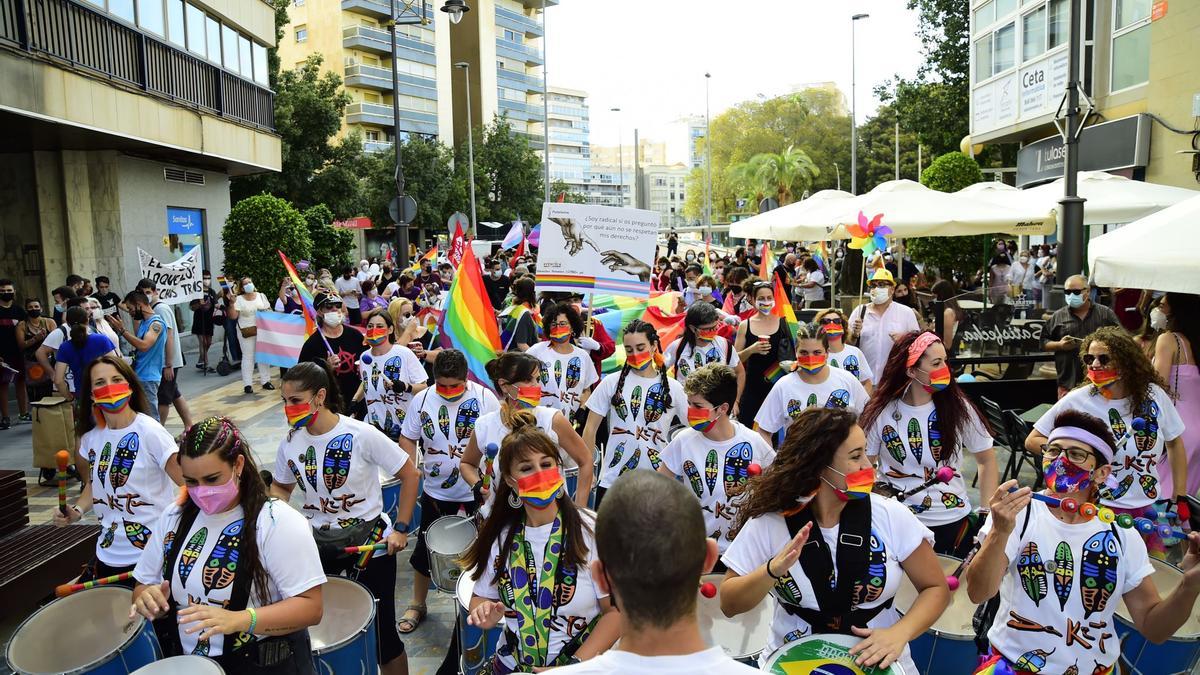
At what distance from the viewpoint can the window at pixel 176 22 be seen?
16766 millimetres

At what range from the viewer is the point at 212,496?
334cm

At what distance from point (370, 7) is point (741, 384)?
184ft

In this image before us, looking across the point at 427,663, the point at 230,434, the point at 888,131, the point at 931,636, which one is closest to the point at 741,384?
the point at 427,663

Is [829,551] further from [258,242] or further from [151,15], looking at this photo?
[151,15]

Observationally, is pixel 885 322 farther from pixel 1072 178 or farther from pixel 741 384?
pixel 1072 178

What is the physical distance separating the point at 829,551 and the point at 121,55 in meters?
15.7

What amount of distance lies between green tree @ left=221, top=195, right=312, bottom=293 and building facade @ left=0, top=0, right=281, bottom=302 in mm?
1772

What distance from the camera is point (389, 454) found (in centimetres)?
474

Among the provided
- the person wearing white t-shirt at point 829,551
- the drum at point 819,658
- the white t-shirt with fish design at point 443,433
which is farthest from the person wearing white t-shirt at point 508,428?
the drum at point 819,658

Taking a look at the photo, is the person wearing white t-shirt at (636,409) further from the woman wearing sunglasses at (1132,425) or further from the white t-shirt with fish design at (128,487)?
the white t-shirt with fish design at (128,487)

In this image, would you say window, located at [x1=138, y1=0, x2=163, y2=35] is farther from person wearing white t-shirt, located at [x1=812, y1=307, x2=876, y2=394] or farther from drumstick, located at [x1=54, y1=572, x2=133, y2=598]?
drumstick, located at [x1=54, y1=572, x2=133, y2=598]

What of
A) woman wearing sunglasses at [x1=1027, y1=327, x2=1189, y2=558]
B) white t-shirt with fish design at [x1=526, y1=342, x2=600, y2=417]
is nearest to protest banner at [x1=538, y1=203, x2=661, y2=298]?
white t-shirt with fish design at [x1=526, y1=342, x2=600, y2=417]

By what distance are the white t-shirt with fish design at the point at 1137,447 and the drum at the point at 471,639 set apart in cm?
332

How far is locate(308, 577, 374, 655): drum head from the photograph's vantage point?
13.0 feet
